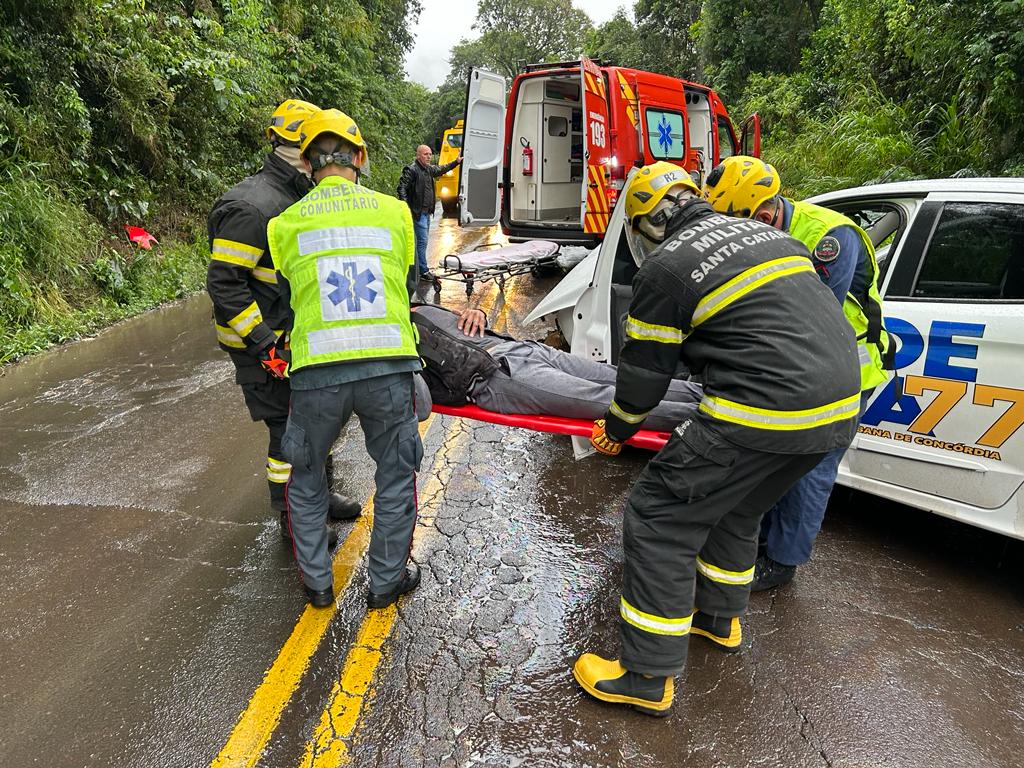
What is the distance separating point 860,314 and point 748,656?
1.44 metres

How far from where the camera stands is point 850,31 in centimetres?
1232

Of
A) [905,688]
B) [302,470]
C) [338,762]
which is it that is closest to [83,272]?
[302,470]

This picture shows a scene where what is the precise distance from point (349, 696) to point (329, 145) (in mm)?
2075

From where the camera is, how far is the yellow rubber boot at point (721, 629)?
8.53ft

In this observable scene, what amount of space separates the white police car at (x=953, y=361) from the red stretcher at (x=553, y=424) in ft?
3.24

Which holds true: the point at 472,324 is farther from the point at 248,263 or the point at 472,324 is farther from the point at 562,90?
the point at 562,90

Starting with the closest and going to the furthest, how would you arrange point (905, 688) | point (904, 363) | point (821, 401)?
point (821, 401) → point (905, 688) → point (904, 363)

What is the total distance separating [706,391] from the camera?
217cm

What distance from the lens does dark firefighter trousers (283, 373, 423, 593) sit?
2580mm

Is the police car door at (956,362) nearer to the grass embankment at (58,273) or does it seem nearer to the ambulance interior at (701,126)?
the ambulance interior at (701,126)

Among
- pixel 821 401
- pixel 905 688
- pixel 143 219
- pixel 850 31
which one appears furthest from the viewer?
pixel 850 31

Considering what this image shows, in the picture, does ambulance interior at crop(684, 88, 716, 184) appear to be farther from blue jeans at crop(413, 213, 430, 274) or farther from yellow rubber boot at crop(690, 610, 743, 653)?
yellow rubber boot at crop(690, 610, 743, 653)

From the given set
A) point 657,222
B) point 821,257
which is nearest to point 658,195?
point 657,222

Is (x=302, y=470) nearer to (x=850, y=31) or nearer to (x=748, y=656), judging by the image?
(x=748, y=656)
